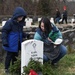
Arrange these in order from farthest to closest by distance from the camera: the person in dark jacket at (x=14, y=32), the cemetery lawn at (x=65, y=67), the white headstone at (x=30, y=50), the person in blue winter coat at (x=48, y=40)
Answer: the cemetery lawn at (x=65, y=67) < the person in blue winter coat at (x=48, y=40) < the person in dark jacket at (x=14, y=32) < the white headstone at (x=30, y=50)

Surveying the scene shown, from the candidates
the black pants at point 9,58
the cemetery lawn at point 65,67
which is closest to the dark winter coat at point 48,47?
the cemetery lawn at point 65,67

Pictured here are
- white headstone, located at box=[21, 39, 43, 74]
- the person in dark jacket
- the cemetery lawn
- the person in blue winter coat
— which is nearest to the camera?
white headstone, located at box=[21, 39, 43, 74]

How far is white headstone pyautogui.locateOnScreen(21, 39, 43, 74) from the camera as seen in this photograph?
18.8ft

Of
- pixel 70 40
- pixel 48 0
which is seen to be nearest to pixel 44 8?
pixel 48 0

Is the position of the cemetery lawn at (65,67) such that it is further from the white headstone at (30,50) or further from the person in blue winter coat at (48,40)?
the white headstone at (30,50)

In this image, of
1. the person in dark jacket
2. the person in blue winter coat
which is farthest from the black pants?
the person in blue winter coat

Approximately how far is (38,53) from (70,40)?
4.46m

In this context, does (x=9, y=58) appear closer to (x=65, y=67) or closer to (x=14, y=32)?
(x=14, y=32)

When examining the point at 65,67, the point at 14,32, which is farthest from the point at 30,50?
the point at 65,67

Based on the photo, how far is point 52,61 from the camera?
6918 millimetres

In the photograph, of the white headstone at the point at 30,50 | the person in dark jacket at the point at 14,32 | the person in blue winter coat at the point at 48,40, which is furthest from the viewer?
the person in blue winter coat at the point at 48,40

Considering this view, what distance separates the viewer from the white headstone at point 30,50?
5719mm

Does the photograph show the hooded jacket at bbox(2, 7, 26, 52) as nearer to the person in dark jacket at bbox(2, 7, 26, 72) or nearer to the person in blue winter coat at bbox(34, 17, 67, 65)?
the person in dark jacket at bbox(2, 7, 26, 72)

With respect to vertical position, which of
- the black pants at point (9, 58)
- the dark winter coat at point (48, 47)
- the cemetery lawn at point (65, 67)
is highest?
the dark winter coat at point (48, 47)
